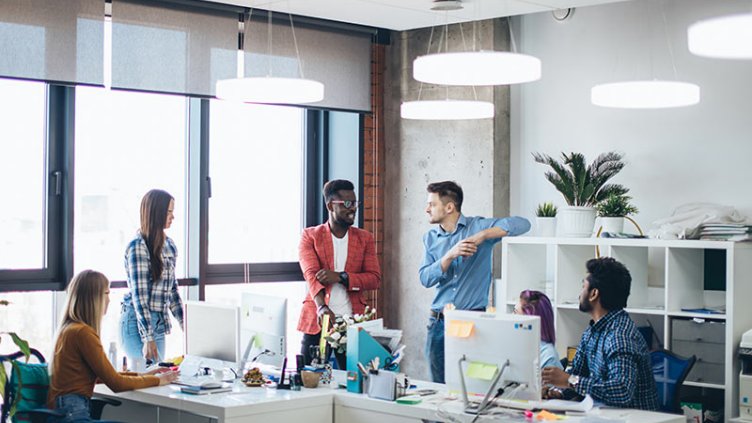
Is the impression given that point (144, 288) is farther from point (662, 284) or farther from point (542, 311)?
point (662, 284)

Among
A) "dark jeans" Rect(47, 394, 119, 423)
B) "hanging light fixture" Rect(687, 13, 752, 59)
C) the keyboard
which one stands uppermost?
"hanging light fixture" Rect(687, 13, 752, 59)

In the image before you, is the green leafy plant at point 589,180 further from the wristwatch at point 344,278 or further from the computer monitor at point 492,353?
the computer monitor at point 492,353

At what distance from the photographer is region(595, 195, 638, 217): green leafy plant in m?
6.00

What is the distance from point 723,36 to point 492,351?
169 centimetres

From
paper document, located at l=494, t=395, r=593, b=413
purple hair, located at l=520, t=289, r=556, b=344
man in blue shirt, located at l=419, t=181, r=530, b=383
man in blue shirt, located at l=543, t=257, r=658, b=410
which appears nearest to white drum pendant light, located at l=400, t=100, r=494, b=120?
man in blue shirt, located at l=419, t=181, r=530, b=383

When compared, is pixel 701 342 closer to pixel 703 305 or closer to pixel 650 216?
pixel 703 305

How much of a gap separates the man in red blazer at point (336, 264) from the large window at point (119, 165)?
47.4 inches

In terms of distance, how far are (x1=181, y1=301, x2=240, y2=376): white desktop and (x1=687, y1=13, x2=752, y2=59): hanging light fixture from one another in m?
2.71

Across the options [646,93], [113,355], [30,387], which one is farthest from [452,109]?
[30,387]

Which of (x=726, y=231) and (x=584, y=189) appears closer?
(x=726, y=231)

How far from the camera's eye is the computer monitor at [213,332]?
16.5 feet

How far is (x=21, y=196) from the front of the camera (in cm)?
611

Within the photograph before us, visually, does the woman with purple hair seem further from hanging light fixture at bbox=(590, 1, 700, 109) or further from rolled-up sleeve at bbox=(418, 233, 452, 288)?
hanging light fixture at bbox=(590, 1, 700, 109)

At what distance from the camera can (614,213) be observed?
236 inches
